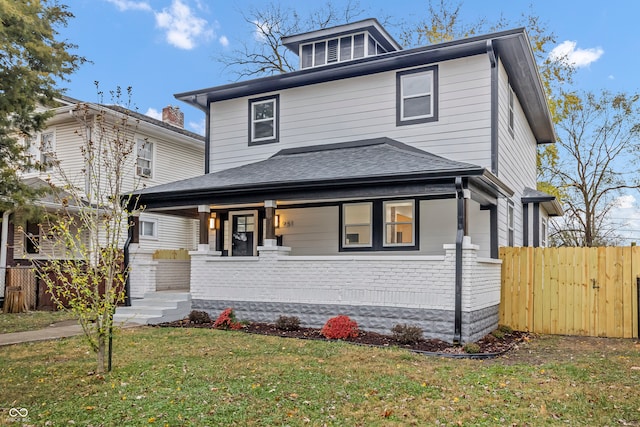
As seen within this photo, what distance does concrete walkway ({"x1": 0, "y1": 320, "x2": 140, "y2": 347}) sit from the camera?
9.30 meters

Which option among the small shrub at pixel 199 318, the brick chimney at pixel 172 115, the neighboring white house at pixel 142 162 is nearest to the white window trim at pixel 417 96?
the small shrub at pixel 199 318

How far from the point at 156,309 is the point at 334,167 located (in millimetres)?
5227

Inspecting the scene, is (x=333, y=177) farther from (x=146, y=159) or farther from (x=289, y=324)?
(x=146, y=159)

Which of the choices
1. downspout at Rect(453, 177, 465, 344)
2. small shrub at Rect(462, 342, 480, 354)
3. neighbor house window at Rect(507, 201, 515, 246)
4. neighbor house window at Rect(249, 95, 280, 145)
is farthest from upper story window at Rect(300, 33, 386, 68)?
small shrub at Rect(462, 342, 480, 354)

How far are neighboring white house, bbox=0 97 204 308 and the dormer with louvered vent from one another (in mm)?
5847

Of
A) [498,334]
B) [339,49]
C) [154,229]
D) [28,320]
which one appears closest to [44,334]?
[28,320]

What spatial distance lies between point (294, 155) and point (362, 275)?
4752 millimetres

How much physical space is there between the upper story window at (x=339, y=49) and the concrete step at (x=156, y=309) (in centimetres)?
Result: 777

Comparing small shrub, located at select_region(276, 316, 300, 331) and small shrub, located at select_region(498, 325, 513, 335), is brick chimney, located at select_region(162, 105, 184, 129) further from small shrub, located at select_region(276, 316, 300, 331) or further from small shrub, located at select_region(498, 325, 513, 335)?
small shrub, located at select_region(498, 325, 513, 335)

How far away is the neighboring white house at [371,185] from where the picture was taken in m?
9.79

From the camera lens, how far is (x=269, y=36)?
999 inches

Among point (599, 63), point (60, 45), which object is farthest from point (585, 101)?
point (60, 45)

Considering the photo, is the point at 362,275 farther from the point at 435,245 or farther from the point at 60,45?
the point at 60,45

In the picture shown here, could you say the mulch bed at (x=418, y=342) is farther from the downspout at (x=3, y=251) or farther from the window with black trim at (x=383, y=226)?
the downspout at (x=3, y=251)
